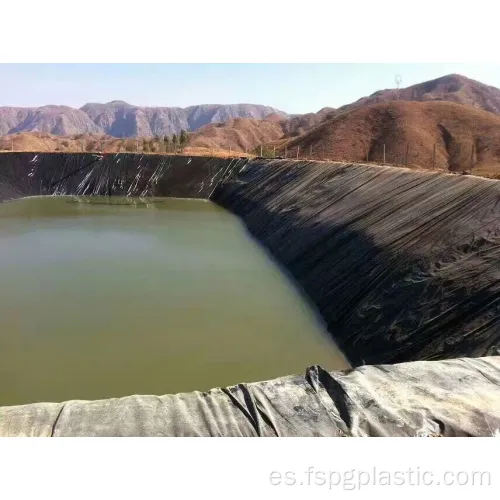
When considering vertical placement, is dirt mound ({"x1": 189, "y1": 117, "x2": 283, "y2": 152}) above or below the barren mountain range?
below

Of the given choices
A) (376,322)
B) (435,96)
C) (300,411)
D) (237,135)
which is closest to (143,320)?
(376,322)

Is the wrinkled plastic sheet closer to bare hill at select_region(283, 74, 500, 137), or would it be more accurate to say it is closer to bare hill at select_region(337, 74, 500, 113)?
bare hill at select_region(283, 74, 500, 137)

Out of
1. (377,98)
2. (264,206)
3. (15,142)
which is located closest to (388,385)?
(264,206)

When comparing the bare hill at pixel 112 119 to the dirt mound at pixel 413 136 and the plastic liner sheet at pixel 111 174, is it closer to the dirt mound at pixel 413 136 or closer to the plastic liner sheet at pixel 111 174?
the dirt mound at pixel 413 136

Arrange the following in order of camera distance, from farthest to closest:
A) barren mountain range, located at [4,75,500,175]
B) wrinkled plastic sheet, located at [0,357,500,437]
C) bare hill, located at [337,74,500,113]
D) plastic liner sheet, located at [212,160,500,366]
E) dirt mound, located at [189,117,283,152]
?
bare hill, located at [337,74,500,113], dirt mound, located at [189,117,283,152], barren mountain range, located at [4,75,500,175], plastic liner sheet, located at [212,160,500,366], wrinkled plastic sheet, located at [0,357,500,437]

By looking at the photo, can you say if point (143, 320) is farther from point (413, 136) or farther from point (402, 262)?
point (413, 136)

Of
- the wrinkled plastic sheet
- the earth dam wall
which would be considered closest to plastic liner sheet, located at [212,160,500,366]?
the earth dam wall

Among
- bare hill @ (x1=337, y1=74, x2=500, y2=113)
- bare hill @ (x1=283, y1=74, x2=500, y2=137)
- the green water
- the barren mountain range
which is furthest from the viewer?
A: bare hill @ (x1=337, y1=74, x2=500, y2=113)

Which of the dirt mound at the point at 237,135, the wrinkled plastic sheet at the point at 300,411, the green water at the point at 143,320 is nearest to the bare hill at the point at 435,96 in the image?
the dirt mound at the point at 237,135
